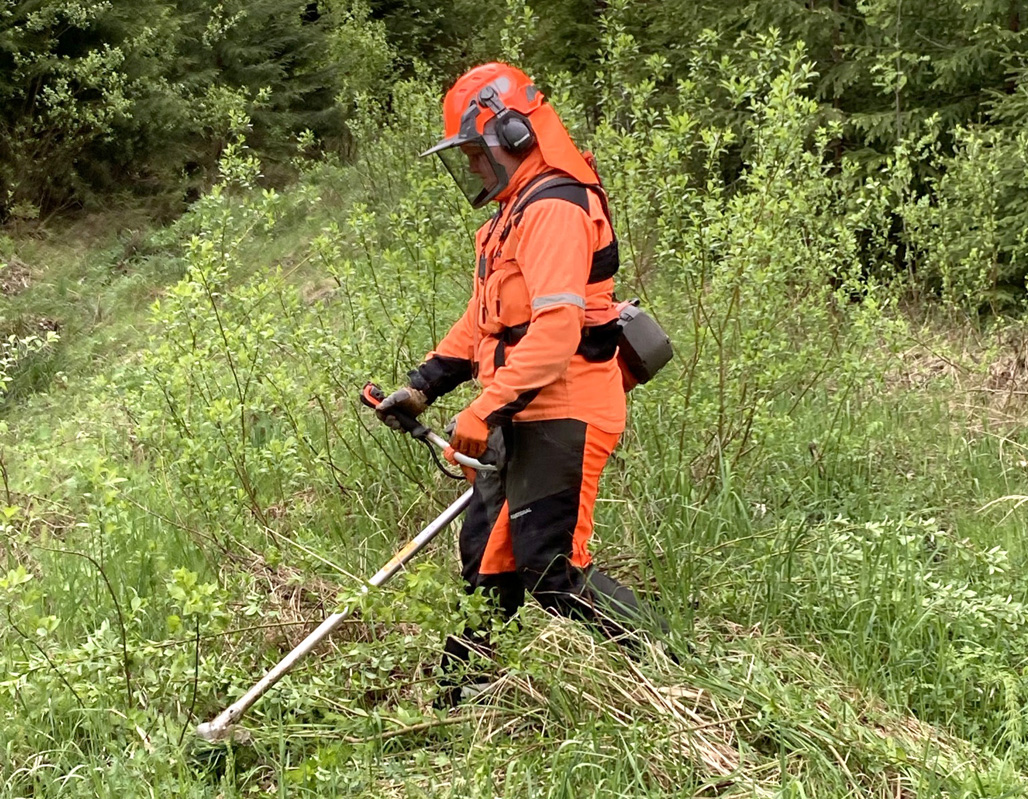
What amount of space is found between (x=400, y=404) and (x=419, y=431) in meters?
0.14

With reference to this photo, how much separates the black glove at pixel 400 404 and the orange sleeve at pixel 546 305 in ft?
1.21

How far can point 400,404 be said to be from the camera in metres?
3.15

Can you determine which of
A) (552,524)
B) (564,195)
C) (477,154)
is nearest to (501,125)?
(477,154)

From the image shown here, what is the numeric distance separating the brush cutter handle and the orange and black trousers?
0.09m

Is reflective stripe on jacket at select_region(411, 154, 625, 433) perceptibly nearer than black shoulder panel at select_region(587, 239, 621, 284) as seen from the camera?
Yes

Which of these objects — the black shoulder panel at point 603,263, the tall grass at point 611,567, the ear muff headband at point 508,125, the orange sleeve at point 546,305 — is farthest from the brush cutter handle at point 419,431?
the ear muff headband at point 508,125

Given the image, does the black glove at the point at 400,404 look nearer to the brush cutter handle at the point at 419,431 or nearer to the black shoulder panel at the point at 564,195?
the brush cutter handle at the point at 419,431

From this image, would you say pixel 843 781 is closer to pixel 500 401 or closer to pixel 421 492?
pixel 500 401

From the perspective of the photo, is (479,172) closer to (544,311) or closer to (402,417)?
(544,311)

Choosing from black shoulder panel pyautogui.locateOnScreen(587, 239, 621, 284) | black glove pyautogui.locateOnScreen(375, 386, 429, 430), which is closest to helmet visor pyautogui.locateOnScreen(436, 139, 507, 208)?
black shoulder panel pyautogui.locateOnScreen(587, 239, 621, 284)

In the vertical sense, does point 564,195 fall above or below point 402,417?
above

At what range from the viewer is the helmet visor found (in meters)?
3.03

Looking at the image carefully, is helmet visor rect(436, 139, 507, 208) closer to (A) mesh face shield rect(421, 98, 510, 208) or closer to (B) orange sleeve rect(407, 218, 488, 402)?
(A) mesh face shield rect(421, 98, 510, 208)

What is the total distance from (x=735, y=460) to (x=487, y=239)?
5.43 ft
